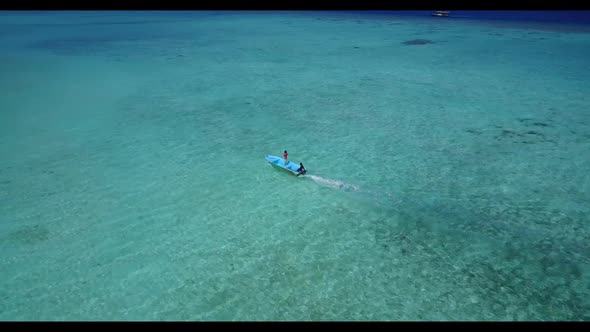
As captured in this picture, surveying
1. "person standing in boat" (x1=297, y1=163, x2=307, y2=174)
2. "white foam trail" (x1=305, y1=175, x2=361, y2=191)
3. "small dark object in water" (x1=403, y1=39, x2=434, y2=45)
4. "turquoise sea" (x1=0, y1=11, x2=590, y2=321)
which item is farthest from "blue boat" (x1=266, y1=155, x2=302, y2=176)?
"small dark object in water" (x1=403, y1=39, x2=434, y2=45)

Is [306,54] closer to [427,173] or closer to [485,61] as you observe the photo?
[485,61]

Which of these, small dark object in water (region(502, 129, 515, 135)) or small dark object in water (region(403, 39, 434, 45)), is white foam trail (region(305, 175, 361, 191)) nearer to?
small dark object in water (region(502, 129, 515, 135))

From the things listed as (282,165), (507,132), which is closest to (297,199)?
(282,165)

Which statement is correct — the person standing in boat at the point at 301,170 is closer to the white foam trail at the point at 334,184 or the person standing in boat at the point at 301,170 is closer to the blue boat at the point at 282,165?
the blue boat at the point at 282,165

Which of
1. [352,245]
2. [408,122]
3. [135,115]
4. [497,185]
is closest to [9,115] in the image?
[135,115]

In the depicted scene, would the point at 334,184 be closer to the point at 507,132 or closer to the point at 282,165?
the point at 282,165

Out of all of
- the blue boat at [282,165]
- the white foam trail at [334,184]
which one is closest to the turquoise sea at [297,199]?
the white foam trail at [334,184]
